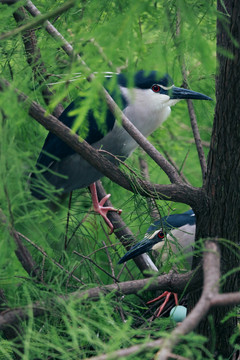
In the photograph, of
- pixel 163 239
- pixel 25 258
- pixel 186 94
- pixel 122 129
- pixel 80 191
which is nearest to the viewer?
pixel 25 258

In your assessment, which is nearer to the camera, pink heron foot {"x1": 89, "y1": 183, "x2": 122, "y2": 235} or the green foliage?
the green foliage

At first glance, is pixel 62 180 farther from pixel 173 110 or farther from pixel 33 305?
pixel 33 305

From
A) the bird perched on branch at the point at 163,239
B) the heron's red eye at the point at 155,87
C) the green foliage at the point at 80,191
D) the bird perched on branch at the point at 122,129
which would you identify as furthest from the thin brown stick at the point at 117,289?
the heron's red eye at the point at 155,87

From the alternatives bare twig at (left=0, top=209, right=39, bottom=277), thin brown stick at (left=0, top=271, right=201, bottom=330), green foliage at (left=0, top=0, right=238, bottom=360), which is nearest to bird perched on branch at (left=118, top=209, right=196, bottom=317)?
green foliage at (left=0, top=0, right=238, bottom=360)

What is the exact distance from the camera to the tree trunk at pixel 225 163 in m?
1.22

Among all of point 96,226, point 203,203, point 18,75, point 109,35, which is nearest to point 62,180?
point 96,226

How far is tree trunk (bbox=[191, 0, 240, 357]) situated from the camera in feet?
3.99

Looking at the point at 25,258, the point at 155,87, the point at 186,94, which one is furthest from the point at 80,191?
the point at 25,258

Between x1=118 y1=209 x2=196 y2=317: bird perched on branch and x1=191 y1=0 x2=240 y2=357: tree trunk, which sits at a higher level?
x1=191 y1=0 x2=240 y2=357: tree trunk

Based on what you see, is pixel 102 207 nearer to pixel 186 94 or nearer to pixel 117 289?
pixel 186 94

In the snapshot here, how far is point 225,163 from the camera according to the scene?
1.30 m

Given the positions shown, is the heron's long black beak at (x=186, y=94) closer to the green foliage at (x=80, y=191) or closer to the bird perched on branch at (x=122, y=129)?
the bird perched on branch at (x=122, y=129)

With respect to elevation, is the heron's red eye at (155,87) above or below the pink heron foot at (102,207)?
above

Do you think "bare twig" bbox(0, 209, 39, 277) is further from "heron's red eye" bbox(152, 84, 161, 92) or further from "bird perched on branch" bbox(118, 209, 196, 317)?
"heron's red eye" bbox(152, 84, 161, 92)
